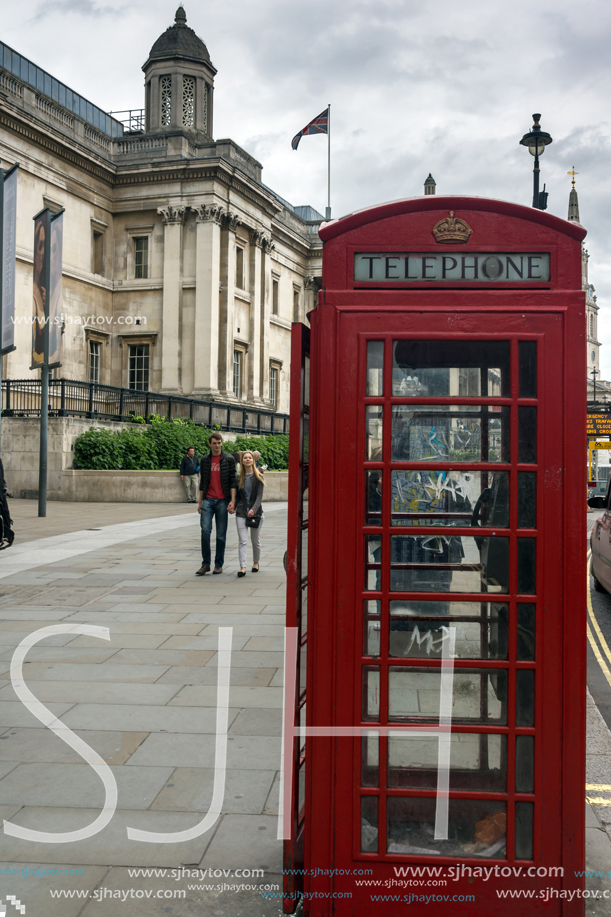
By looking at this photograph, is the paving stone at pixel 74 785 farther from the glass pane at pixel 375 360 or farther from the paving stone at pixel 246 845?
the glass pane at pixel 375 360

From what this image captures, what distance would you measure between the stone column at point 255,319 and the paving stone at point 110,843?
125 ft

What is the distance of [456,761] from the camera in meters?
2.87

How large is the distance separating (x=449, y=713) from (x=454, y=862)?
502 millimetres

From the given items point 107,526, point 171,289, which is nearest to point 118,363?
point 171,289

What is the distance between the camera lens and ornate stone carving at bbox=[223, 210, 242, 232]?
37763mm

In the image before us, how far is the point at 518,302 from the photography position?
2.71 metres

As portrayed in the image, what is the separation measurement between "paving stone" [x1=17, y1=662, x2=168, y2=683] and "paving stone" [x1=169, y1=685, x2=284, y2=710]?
42 cm

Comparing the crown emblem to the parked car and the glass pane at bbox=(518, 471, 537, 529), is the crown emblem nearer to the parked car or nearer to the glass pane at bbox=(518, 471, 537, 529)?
the glass pane at bbox=(518, 471, 537, 529)

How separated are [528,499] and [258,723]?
2941mm

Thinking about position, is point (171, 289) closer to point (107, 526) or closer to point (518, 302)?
point (107, 526)

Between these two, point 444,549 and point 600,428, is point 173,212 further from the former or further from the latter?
point 444,549

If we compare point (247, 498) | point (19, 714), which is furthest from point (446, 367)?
point (247, 498)

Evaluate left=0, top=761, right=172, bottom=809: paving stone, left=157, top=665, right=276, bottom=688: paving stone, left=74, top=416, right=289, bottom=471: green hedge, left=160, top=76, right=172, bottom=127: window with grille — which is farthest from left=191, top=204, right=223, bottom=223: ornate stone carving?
left=0, top=761, right=172, bottom=809: paving stone

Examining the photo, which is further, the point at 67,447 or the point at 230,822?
the point at 67,447
